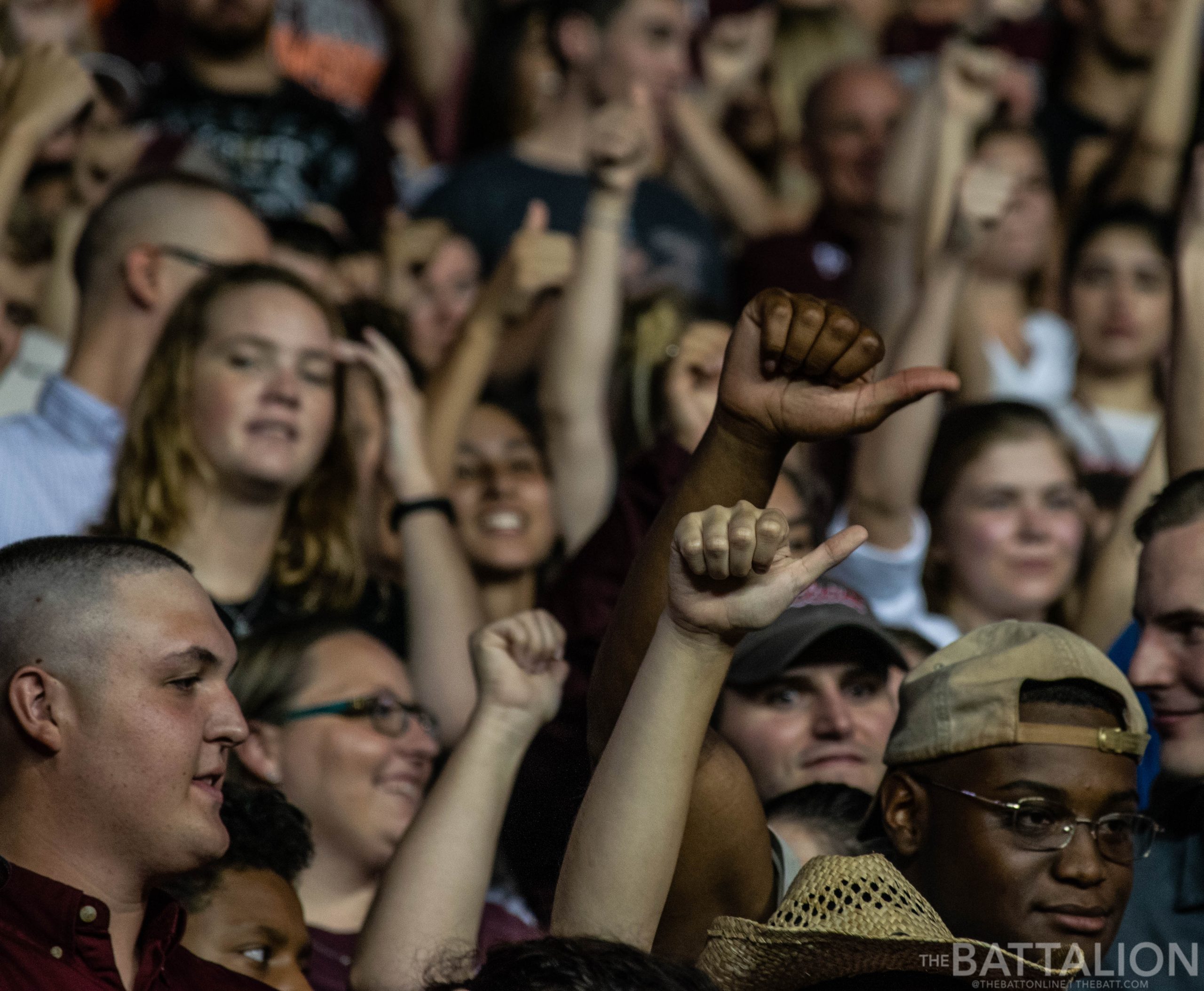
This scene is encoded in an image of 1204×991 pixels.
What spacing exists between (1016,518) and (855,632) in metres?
1.13

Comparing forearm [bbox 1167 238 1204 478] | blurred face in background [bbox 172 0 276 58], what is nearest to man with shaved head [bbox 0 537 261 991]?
forearm [bbox 1167 238 1204 478]

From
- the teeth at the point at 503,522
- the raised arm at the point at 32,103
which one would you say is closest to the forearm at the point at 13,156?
the raised arm at the point at 32,103

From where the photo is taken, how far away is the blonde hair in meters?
4.05

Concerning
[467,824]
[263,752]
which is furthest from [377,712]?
[467,824]

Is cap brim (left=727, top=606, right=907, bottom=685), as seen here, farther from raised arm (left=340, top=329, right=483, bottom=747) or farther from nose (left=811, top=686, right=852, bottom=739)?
Answer: raised arm (left=340, top=329, right=483, bottom=747)

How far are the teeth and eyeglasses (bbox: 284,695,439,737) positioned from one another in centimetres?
104

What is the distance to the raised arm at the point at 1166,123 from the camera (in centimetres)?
638

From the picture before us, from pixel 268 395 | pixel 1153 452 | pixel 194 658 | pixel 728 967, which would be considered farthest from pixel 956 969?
pixel 268 395

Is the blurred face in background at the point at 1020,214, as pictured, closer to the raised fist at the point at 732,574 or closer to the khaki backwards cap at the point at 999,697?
the khaki backwards cap at the point at 999,697

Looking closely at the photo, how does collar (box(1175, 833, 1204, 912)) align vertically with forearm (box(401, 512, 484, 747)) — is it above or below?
below

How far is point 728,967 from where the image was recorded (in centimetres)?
230

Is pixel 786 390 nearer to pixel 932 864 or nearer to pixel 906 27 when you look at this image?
pixel 932 864

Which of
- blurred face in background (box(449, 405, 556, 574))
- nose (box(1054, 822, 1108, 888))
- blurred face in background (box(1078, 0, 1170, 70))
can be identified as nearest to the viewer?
nose (box(1054, 822, 1108, 888))

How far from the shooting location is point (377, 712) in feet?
12.1
